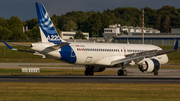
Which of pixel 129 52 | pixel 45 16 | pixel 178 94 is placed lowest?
pixel 178 94

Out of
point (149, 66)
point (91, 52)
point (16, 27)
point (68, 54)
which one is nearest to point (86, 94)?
point (68, 54)

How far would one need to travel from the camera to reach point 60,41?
35.7m

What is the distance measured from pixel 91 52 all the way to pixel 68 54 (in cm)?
329

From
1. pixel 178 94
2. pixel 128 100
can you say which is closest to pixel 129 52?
pixel 178 94

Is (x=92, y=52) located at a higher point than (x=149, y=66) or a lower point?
higher

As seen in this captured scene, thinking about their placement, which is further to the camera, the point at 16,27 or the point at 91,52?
the point at 16,27

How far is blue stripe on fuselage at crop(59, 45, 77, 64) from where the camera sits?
113 ft

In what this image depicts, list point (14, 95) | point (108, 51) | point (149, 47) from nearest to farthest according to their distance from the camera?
point (14, 95) → point (108, 51) → point (149, 47)

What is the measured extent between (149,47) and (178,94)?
75.5 feet

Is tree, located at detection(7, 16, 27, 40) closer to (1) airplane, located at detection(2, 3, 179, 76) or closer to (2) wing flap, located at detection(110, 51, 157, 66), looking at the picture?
(1) airplane, located at detection(2, 3, 179, 76)

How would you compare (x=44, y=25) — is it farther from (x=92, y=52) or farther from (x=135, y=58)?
(x=135, y=58)

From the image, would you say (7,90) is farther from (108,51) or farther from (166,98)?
(108,51)

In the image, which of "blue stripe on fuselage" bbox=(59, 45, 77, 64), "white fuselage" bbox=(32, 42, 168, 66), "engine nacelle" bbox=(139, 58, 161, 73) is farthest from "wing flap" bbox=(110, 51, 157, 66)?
"blue stripe on fuselage" bbox=(59, 45, 77, 64)

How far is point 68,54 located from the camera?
114 ft
